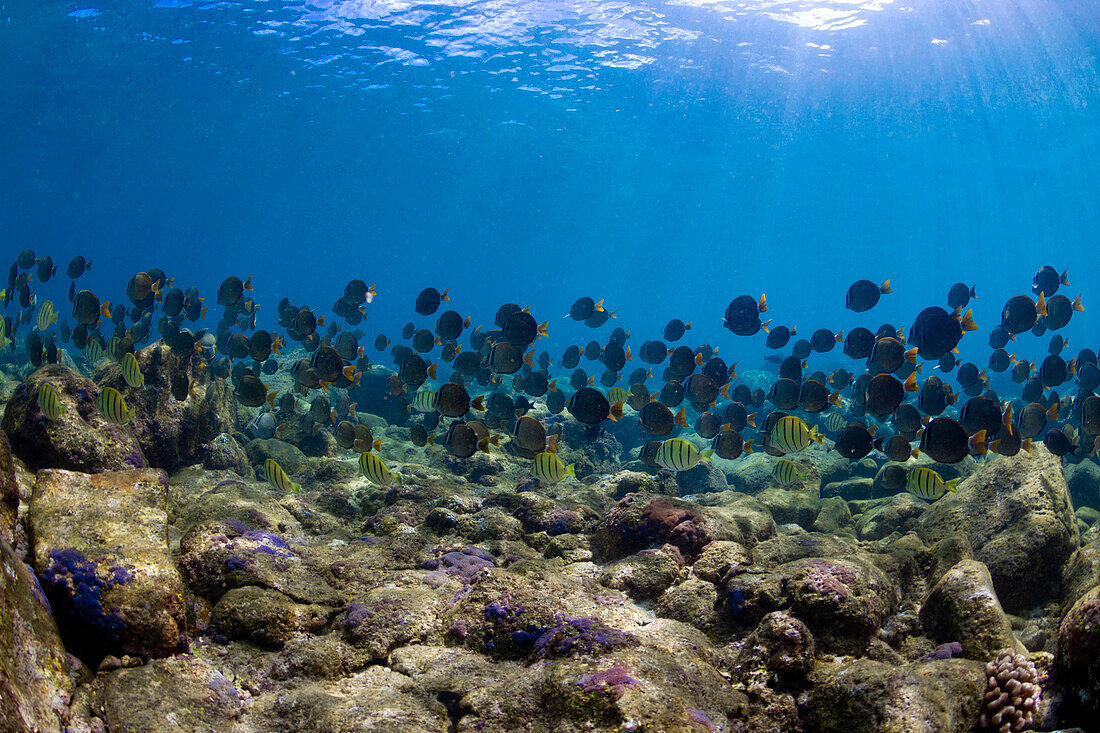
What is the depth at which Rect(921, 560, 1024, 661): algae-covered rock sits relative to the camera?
3.59 m

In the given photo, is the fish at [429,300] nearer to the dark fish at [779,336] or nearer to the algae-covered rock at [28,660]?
the dark fish at [779,336]

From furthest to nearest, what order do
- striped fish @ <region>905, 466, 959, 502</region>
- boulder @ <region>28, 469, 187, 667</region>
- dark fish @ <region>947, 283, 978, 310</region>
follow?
dark fish @ <region>947, 283, 978, 310</region>, striped fish @ <region>905, 466, 959, 502</region>, boulder @ <region>28, 469, 187, 667</region>

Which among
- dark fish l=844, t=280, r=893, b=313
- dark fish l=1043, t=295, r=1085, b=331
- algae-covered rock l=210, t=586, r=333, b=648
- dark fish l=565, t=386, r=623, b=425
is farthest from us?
dark fish l=844, t=280, r=893, b=313

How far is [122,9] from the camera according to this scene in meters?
24.9

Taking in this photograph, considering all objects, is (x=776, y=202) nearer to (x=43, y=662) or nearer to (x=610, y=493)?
(x=610, y=493)

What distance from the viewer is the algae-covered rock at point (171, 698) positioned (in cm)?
277

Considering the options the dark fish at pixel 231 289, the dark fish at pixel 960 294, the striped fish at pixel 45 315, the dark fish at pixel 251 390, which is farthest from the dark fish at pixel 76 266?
the dark fish at pixel 960 294

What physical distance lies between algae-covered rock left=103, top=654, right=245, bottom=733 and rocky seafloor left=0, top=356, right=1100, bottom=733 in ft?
0.04

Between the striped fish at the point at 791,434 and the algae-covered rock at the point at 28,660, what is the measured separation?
617cm

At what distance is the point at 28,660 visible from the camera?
8.12 feet

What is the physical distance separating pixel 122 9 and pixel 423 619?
33112 mm

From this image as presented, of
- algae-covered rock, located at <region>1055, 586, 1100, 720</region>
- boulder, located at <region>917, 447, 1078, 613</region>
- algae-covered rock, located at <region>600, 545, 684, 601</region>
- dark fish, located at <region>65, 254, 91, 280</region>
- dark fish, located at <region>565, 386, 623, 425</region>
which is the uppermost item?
dark fish, located at <region>65, 254, 91, 280</region>

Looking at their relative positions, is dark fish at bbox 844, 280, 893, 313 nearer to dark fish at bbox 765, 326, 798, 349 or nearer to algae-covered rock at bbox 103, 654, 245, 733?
dark fish at bbox 765, 326, 798, 349

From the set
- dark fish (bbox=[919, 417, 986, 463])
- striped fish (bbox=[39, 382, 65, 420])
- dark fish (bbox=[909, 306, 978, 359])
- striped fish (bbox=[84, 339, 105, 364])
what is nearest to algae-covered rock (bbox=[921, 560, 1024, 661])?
dark fish (bbox=[919, 417, 986, 463])
